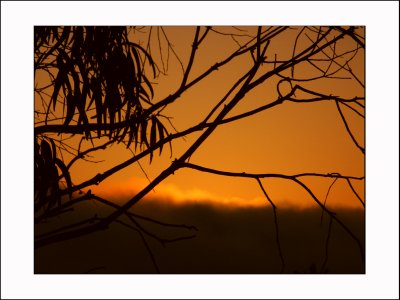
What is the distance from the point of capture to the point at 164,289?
13.6 feet

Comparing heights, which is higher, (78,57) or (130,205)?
(78,57)

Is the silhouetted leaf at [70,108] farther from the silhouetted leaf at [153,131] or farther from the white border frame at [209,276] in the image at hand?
the silhouetted leaf at [153,131]

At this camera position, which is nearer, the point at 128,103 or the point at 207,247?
the point at 207,247

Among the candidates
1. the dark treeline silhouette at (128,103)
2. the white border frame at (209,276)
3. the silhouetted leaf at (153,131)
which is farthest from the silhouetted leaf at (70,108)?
the silhouetted leaf at (153,131)

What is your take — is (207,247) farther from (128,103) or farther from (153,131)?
(128,103)

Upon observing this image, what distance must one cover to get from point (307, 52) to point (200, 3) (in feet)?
1.23

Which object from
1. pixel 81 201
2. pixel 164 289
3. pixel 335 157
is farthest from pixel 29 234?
pixel 335 157

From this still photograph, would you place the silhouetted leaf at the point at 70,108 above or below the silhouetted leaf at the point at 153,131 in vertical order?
above

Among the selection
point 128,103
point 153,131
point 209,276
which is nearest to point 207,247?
point 209,276

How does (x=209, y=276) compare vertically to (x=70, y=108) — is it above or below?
below

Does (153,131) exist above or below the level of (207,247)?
above

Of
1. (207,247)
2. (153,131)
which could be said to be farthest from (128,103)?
(207,247)

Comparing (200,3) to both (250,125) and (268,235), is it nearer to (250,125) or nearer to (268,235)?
(250,125)

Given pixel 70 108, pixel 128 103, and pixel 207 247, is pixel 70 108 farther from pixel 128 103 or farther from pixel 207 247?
pixel 207 247
